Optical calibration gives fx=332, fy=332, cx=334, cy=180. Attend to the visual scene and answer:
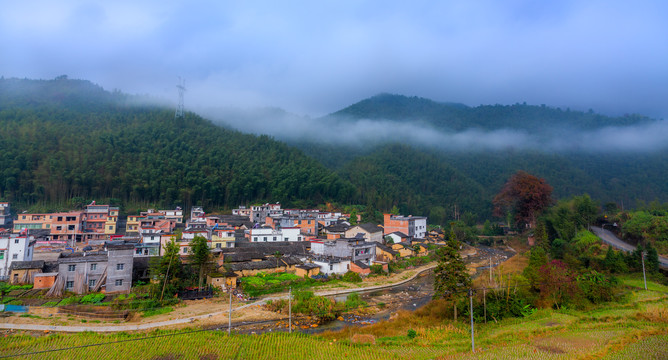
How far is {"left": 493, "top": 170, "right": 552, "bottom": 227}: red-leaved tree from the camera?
37156 mm

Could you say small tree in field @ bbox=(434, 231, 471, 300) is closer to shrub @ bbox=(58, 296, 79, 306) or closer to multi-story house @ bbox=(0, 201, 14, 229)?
shrub @ bbox=(58, 296, 79, 306)

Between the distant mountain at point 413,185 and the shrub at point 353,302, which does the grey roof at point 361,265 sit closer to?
the shrub at point 353,302

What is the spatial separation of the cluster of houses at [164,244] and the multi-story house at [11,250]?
1.9 inches

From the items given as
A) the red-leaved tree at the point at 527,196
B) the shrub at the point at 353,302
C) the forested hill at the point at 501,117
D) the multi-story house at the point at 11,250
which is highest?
the forested hill at the point at 501,117

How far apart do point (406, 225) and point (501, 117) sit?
511ft

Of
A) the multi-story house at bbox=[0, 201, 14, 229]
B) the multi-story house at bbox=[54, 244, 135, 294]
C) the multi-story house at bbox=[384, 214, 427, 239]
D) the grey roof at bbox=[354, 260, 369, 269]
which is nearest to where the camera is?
the multi-story house at bbox=[54, 244, 135, 294]

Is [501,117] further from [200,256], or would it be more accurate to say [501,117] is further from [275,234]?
[200,256]

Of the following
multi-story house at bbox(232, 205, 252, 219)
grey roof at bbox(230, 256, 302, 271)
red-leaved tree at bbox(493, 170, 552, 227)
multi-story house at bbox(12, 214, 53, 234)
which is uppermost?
red-leaved tree at bbox(493, 170, 552, 227)

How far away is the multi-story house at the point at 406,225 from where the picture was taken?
42528 millimetres

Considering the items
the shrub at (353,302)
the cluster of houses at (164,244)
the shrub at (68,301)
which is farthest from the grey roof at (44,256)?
the shrub at (353,302)

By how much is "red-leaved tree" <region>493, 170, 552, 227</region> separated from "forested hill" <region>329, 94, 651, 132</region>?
134 m

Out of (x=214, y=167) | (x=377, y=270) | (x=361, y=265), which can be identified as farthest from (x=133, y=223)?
(x=377, y=270)

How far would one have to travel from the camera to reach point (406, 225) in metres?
42.4

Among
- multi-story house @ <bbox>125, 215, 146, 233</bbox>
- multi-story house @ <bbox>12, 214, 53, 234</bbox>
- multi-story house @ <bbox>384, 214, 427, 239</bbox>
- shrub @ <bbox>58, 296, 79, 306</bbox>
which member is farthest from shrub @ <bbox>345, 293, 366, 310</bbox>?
multi-story house @ <bbox>12, 214, 53, 234</bbox>
